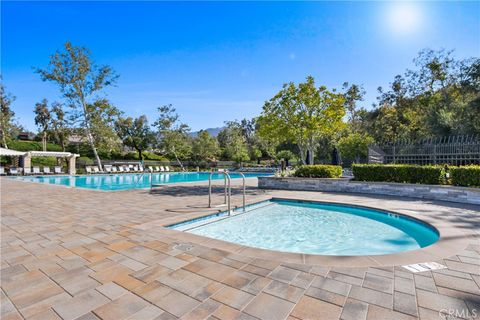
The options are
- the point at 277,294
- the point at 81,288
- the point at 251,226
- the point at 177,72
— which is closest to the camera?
the point at 277,294

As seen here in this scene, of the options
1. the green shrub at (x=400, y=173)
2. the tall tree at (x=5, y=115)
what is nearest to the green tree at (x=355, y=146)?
the green shrub at (x=400, y=173)

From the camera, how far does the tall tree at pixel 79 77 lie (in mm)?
21531

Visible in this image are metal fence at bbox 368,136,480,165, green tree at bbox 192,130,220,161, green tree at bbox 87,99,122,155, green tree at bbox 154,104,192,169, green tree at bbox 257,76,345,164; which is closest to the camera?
metal fence at bbox 368,136,480,165

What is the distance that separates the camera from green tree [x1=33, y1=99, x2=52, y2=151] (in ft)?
105

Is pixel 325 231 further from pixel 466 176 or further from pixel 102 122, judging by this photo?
pixel 102 122

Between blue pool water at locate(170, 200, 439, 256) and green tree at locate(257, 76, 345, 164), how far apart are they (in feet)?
16.1

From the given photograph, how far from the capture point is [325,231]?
5.68 m

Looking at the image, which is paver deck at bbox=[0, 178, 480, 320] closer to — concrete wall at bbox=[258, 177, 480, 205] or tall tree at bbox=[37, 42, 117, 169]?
concrete wall at bbox=[258, 177, 480, 205]

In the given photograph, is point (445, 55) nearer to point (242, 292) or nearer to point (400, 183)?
point (400, 183)

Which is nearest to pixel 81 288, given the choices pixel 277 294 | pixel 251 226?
pixel 277 294

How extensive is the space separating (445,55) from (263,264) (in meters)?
23.5

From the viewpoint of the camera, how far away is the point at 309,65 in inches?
547

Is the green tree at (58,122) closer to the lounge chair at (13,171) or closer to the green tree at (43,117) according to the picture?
the green tree at (43,117)

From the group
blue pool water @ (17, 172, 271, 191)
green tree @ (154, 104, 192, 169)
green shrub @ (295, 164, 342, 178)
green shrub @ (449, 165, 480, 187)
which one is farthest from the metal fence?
green tree @ (154, 104, 192, 169)
